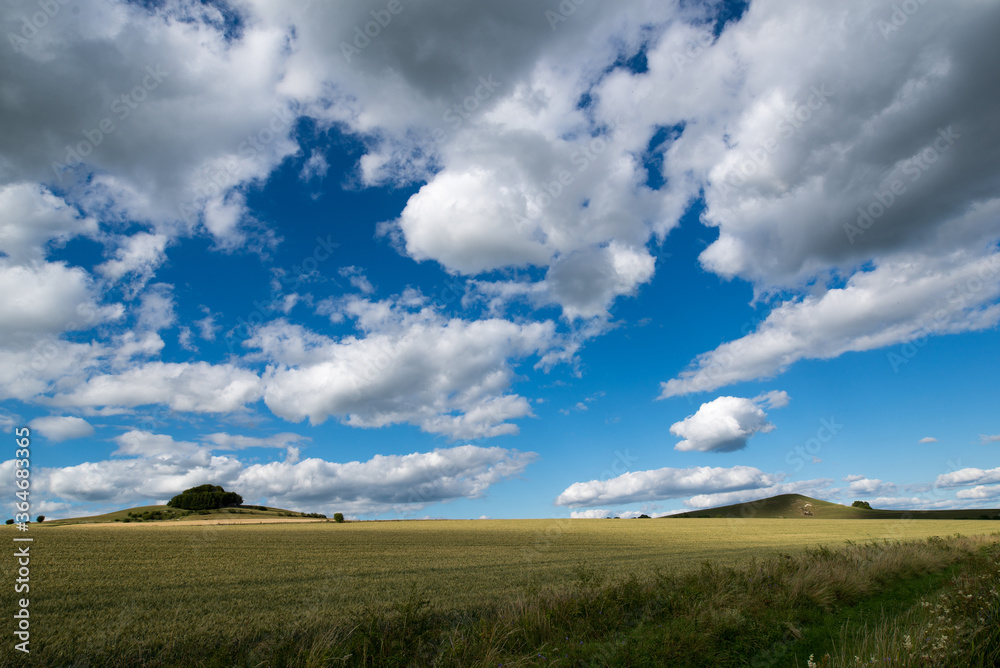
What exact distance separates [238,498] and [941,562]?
13724 cm

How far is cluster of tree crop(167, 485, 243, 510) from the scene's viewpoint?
115506mm

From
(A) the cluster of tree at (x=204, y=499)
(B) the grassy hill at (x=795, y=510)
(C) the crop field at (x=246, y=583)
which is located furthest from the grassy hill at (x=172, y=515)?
(B) the grassy hill at (x=795, y=510)

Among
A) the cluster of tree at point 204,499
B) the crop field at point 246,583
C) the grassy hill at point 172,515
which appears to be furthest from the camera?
the cluster of tree at point 204,499

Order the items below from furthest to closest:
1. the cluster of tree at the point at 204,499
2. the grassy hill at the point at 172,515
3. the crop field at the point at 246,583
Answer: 1. the cluster of tree at the point at 204,499
2. the grassy hill at the point at 172,515
3. the crop field at the point at 246,583

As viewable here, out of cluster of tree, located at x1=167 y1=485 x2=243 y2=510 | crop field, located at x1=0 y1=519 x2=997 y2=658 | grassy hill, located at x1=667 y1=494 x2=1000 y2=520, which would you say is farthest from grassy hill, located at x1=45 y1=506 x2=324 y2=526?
grassy hill, located at x1=667 y1=494 x2=1000 y2=520

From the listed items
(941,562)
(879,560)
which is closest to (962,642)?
(879,560)

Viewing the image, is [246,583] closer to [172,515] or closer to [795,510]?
[172,515]

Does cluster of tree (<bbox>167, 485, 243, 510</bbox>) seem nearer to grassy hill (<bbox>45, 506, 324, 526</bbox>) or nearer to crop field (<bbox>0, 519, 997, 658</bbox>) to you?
grassy hill (<bbox>45, 506, 324, 526</bbox>)

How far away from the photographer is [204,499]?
116938 mm

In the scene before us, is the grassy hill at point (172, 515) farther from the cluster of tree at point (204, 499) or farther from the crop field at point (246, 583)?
the crop field at point (246, 583)

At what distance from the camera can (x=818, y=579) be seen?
1301 centimetres

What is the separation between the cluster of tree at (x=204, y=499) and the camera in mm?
115506

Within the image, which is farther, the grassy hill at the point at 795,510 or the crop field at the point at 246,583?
the grassy hill at the point at 795,510

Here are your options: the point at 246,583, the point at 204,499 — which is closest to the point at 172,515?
the point at 204,499
